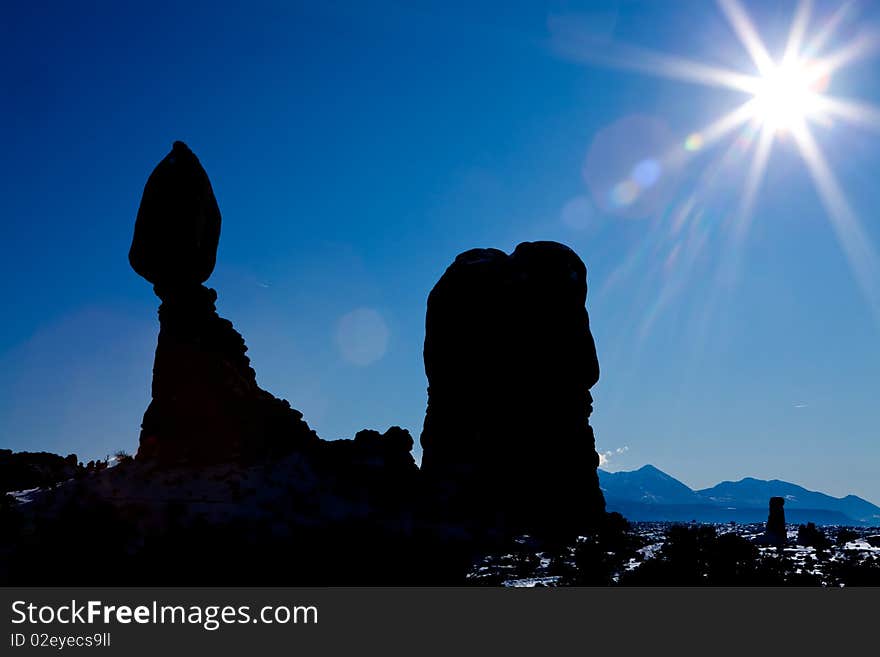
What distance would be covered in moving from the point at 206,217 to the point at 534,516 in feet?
92.0

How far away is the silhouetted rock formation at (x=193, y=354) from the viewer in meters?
31.2

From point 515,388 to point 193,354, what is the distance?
2261 centimetres

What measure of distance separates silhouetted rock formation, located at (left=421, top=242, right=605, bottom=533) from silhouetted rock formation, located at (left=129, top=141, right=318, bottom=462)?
12.0 metres

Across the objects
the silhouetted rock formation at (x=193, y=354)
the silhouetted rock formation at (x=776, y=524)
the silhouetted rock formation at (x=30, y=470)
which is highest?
the silhouetted rock formation at (x=193, y=354)

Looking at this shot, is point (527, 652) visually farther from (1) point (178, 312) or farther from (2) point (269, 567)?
(1) point (178, 312)

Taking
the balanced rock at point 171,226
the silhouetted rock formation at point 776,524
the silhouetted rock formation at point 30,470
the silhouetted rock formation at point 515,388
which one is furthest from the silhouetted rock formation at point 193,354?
the silhouetted rock formation at point 776,524

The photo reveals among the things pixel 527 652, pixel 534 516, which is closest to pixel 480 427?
pixel 534 516

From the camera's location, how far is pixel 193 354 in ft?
104

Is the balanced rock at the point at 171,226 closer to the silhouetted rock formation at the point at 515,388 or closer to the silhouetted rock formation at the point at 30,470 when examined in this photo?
the silhouetted rock formation at the point at 30,470

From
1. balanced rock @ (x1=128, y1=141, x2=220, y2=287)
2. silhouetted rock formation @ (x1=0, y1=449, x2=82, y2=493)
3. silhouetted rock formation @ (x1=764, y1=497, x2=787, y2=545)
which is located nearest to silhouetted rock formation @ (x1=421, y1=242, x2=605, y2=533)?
silhouetted rock formation @ (x1=764, y1=497, x2=787, y2=545)

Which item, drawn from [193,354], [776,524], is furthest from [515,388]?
[193,354]

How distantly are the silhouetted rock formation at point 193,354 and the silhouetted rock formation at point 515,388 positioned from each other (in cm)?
1203

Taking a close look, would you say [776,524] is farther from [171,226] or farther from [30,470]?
[30,470]

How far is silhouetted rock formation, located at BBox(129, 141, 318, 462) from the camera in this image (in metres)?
31.2
